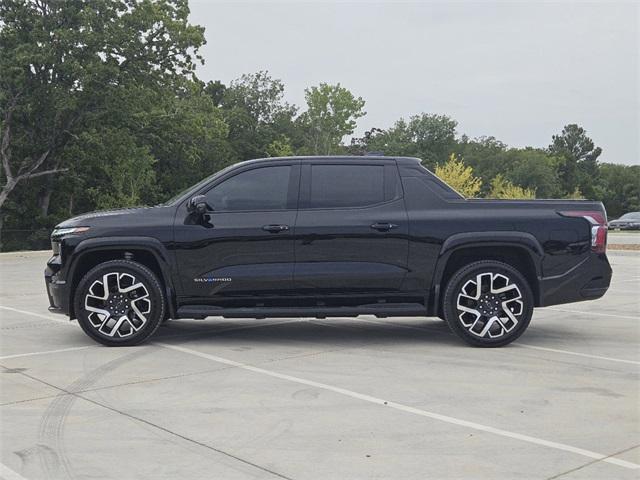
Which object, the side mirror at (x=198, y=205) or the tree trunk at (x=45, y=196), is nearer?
the side mirror at (x=198, y=205)

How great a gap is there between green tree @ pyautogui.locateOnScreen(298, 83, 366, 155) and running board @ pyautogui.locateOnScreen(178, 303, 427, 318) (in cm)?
6744

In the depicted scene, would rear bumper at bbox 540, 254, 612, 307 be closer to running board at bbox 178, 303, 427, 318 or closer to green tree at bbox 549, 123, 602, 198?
running board at bbox 178, 303, 427, 318

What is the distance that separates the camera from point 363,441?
4.24 meters

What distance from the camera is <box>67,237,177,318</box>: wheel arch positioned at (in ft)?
23.0

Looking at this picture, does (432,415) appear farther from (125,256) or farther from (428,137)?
(428,137)

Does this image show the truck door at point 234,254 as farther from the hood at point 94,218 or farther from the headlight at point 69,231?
the headlight at point 69,231

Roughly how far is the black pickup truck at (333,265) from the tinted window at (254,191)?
0.08 metres

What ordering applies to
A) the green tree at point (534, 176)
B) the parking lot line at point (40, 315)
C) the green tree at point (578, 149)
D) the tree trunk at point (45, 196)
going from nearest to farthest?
1. the parking lot line at point (40, 315)
2. the tree trunk at point (45, 196)
3. the green tree at point (534, 176)
4. the green tree at point (578, 149)

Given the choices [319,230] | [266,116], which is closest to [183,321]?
[319,230]

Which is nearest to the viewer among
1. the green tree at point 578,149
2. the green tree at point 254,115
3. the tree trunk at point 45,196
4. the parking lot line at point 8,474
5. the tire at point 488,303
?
the parking lot line at point 8,474

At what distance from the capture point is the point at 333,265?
7.02m

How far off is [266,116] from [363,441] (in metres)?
64.5

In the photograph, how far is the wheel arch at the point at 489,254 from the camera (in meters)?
6.96

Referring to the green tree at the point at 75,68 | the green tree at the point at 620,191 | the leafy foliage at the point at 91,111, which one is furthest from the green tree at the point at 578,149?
the green tree at the point at 75,68
